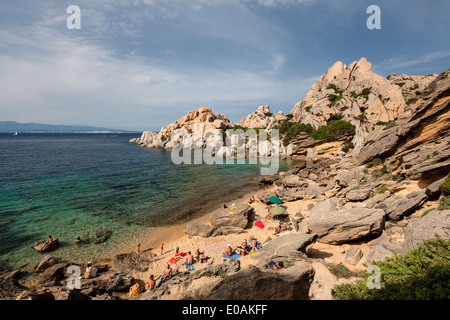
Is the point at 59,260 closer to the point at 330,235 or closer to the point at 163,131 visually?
the point at 330,235

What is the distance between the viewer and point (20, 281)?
40.3 ft

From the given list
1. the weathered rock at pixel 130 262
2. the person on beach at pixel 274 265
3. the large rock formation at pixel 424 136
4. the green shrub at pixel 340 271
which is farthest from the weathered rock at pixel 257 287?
the large rock formation at pixel 424 136

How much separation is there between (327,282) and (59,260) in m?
18.0

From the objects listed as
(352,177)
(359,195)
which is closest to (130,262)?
(359,195)

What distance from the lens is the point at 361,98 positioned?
58438mm

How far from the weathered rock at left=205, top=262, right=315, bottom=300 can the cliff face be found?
4947 cm

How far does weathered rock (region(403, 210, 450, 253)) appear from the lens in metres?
8.53

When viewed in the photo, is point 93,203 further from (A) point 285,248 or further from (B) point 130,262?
(A) point 285,248

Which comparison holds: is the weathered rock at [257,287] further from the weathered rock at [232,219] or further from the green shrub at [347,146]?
the green shrub at [347,146]

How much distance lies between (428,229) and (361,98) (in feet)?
206

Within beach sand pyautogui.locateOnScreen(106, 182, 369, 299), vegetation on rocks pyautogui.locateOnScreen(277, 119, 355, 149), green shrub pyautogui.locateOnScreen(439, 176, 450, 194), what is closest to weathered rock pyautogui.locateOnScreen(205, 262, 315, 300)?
beach sand pyautogui.locateOnScreen(106, 182, 369, 299)

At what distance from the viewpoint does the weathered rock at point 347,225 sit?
1224 cm

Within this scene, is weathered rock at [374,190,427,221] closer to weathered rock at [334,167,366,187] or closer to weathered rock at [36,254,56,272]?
weathered rock at [334,167,366,187]
